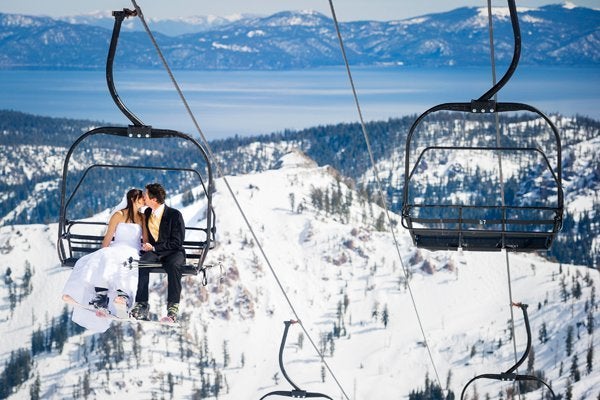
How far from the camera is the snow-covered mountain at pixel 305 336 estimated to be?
15762 cm

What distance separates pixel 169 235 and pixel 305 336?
526 ft

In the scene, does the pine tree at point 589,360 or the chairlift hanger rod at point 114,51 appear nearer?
the chairlift hanger rod at point 114,51

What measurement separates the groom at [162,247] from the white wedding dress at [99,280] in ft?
0.49

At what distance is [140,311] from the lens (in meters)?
11.4

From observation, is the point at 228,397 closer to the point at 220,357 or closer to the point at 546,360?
the point at 220,357

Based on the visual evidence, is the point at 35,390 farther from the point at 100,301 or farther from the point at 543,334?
the point at 100,301

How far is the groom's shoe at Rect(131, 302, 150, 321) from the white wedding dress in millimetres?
99

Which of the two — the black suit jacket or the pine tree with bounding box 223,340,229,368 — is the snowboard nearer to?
the black suit jacket

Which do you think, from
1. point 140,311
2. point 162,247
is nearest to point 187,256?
point 162,247

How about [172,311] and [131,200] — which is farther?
[131,200]

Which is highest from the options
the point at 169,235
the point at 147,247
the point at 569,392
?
the point at 169,235

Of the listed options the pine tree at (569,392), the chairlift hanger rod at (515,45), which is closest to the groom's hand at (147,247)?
the chairlift hanger rod at (515,45)

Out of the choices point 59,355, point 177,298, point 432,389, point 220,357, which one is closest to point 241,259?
point 220,357

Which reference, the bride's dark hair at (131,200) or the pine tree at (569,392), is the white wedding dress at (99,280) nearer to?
the bride's dark hair at (131,200)
